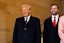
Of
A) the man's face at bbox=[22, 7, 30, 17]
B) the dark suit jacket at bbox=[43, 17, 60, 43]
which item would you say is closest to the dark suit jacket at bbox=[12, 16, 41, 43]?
the man's face at bbox=[22, 7, 30, 17]

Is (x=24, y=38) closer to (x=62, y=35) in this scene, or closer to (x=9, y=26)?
(x=62, y=35)

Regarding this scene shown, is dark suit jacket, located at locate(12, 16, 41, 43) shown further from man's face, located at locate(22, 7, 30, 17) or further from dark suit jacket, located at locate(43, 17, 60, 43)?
dark suit jacket, located at locate(43, 17, 60, 43)

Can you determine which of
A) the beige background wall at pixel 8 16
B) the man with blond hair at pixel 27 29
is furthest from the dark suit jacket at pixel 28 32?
the beige background wall at pixel 8 16

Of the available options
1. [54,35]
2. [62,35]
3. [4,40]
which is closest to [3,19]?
[4,40]

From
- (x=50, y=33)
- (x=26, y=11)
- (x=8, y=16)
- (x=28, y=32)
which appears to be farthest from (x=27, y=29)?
(x=8, y=16)

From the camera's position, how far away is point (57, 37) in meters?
4.29

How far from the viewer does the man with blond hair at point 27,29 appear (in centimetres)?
408

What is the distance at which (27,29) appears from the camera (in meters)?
4.12

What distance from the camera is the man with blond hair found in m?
4.08

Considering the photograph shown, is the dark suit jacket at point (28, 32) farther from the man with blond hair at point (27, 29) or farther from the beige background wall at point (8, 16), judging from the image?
the beige background wall at point (8, 16)

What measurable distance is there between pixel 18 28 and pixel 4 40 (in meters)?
0.89

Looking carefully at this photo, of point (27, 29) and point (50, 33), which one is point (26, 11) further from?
point (50, 33)

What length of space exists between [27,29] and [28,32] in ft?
0.20

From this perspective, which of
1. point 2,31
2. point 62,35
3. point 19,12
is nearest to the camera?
point 62,35
